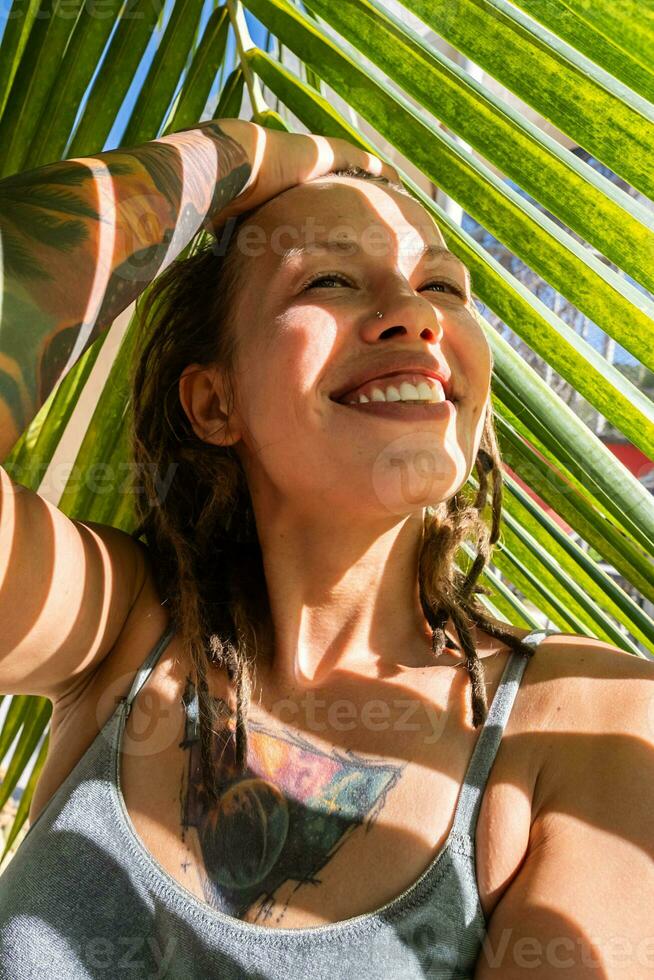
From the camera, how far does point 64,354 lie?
75cm

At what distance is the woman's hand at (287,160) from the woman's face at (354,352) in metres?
0.02

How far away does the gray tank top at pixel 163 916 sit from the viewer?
2.68 ft


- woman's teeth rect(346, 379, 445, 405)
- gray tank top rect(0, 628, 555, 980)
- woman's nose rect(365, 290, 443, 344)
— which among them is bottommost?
gray tank top rect(0, 628, 555, 980)

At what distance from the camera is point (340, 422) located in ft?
3.16

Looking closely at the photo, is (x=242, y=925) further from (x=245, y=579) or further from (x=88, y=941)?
(x=245, y=579)

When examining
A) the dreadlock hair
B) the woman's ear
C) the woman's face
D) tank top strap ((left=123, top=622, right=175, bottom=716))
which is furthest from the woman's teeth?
tank top strap ((left=123, top=622, right=175, bottom=716))

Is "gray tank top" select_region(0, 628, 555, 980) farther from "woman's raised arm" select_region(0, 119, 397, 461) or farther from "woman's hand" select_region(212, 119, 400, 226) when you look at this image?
"woman's hand" select_region(212, 119, 400, 226)

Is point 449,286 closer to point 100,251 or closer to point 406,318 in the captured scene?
point 406,318

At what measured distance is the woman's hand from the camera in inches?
42.6

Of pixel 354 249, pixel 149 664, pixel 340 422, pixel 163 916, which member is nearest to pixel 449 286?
pixel 354 249

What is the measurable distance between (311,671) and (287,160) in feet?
2.01

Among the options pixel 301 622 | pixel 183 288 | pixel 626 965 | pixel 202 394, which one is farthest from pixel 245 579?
pixel 626 965

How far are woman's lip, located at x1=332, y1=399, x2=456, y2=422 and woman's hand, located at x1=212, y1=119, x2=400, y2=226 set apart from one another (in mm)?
329

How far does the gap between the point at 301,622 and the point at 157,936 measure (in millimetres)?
377
